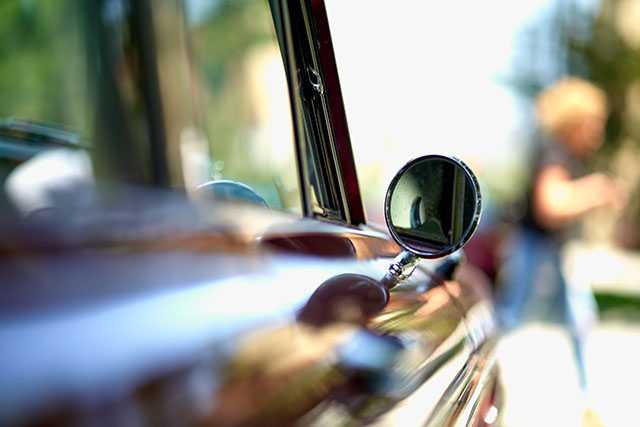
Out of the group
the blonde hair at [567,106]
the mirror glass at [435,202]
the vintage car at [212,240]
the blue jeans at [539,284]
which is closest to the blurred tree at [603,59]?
the blonde hair at [567,106]

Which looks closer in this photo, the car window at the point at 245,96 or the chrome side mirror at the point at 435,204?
the chrome side mirror at the point at 435,204

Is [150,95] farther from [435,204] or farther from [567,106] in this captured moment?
[567,106]

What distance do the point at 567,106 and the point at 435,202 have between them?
3413mm

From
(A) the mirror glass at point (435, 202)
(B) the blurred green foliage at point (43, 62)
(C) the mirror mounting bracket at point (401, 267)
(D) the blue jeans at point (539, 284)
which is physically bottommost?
(D) the blue jeans at point (539, 284)

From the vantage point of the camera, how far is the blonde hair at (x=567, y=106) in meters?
4.62

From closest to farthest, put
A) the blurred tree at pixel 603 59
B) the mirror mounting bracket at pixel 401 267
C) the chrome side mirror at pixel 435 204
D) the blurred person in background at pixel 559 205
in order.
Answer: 1. the mirror mounting bracket at pixel 401 267
2. the chrome side mirror at pixel 435 204
3. the blurred person in background at pixel 559 205
4. the blurred tree at pixel 603 59

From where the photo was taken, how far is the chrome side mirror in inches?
65.1

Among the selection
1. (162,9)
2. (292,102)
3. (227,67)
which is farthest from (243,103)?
(292,102)

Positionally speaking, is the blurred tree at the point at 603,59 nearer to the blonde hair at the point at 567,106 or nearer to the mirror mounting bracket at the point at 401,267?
the blonde hair at the point at 567,106

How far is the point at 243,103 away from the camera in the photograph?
7.66ft

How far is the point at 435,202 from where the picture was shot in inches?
68.3

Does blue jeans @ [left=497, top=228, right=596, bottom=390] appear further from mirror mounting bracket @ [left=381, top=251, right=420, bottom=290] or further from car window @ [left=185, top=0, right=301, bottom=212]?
mirror mounting bracket @ [left=381, top=251, right=420, bottom=290]

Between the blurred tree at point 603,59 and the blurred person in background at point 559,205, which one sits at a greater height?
the blurred tree at point 603,59

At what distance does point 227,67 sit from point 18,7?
730 millimetres
